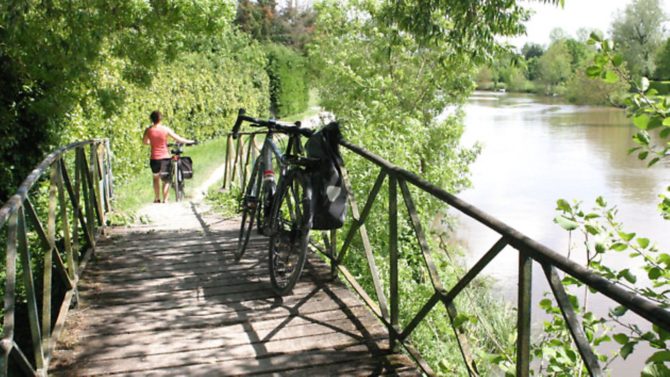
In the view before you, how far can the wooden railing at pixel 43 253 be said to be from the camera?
258 cm

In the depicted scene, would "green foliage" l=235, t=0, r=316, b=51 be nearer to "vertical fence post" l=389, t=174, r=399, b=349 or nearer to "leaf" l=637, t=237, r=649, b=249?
"vertical fence post" l=389, t=174, r=399, b=349

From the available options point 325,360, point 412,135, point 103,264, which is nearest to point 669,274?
point 325,360

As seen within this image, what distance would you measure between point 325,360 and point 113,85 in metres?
8.28

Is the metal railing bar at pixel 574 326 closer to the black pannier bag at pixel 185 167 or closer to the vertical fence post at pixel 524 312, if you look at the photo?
the vertical fence post at pixel 524 312

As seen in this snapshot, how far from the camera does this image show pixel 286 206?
4.38 m

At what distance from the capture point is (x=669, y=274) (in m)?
2.64

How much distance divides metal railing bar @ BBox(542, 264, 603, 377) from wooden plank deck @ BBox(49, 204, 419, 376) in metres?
1.39

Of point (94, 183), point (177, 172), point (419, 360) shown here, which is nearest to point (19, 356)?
point (419, 360)

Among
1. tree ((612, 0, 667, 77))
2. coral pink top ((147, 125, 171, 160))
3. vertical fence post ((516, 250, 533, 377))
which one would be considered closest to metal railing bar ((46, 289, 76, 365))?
vertical fence post ((516, 250, 533, 377))

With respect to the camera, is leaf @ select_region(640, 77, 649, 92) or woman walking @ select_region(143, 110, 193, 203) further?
woman walking @ select_region(143, 110, 193, 203)

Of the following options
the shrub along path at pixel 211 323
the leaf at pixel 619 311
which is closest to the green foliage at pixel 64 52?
the shrub along path at pixel 211 323

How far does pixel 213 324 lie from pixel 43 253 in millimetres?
1225

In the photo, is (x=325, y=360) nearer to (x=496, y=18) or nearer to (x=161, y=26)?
(x=496, y=18)

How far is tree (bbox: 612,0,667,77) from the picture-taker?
181 ft
